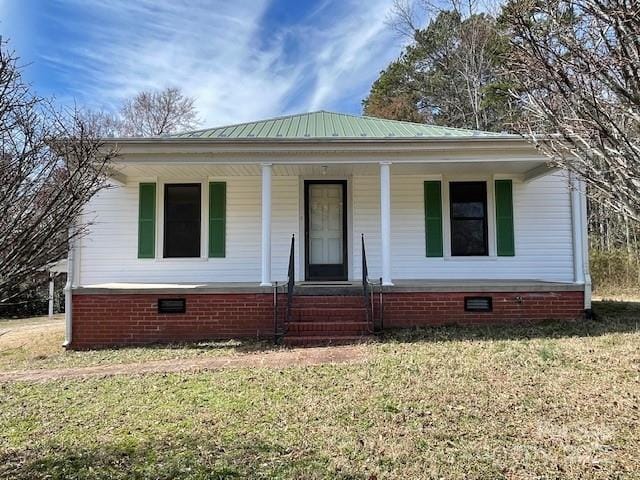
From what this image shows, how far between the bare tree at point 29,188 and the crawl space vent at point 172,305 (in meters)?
4.48

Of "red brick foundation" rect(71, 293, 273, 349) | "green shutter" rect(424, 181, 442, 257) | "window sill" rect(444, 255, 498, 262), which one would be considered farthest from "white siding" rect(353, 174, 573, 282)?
"red brick foundation" rect(71, 293, 273, 349)

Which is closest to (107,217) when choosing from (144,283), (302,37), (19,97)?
(144,283)

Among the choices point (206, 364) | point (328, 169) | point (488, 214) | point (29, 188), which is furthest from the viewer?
point (488, 214)

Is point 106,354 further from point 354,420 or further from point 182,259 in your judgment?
point 354,420

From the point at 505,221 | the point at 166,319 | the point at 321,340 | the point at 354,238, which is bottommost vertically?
the point at 321,340

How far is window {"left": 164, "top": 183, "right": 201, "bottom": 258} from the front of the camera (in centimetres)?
948

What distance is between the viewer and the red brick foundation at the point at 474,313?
7.82 m

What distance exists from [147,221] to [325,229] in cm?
353

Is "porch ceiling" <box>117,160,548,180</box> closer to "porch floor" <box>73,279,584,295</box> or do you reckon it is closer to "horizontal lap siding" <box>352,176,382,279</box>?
"horizontal lap siding" <box>352,176,382,279</box>

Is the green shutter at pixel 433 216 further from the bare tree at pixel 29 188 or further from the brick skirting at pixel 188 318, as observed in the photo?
the bare tree at pixel 29 188

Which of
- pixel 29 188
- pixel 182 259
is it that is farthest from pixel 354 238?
pixel 29 188

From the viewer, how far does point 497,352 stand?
19.8 feet

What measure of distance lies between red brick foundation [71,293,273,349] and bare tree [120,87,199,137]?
2160 cm

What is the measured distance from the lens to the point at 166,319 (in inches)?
305
